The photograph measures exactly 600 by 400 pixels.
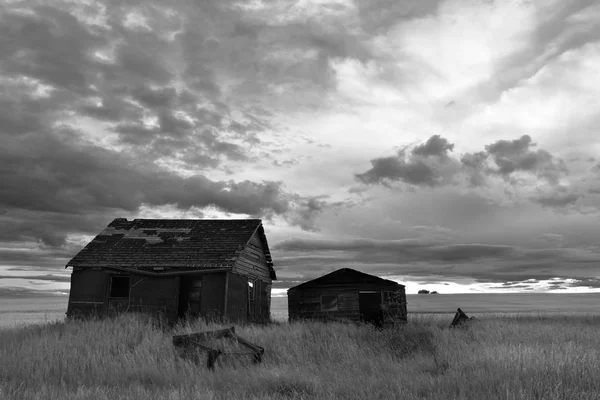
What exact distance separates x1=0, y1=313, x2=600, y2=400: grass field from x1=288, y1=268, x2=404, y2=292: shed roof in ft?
32.4

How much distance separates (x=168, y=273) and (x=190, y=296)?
1575 millimetres

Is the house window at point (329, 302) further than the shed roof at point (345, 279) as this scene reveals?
Yes

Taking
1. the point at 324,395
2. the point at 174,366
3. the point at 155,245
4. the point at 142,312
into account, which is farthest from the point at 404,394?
the point at 155,245

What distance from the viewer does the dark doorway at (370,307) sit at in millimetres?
25312

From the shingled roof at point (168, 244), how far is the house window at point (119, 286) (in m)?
0.73

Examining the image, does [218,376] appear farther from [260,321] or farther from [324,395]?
[260,321]

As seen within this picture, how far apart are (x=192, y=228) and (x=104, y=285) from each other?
5.44 metres

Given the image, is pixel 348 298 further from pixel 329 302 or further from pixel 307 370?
pixel 307 370

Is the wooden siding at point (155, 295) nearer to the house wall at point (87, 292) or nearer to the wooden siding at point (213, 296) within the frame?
the house wall at point (87, 292)

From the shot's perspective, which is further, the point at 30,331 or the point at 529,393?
the point at 30,331

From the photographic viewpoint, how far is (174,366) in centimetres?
1018

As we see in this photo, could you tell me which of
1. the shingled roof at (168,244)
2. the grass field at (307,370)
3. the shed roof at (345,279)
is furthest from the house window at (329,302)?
the grass field at (307,370)

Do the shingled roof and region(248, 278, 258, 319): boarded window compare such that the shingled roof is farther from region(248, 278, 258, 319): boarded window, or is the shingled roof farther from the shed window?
the shed window

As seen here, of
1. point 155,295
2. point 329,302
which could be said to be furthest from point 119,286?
point 329,302
